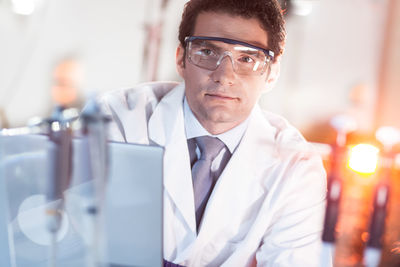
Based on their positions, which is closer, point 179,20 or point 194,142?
point 194,142

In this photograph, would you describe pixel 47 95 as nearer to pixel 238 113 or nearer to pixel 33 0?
pixel 33 0

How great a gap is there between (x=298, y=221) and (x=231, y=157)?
343mm

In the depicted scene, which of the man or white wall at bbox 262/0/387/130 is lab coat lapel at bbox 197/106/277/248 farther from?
white wall at bbox 262/0/387/130

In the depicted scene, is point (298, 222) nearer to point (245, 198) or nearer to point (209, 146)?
point (245, 198)

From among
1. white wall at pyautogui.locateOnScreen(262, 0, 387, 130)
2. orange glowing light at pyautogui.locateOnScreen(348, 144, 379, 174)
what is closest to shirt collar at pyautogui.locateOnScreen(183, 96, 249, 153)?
white wall at pyautogui.locateOnScreen(262, 0, 387, 130)

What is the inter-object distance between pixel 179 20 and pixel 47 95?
802 millimetres

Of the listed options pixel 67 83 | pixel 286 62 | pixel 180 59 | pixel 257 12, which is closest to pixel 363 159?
pixel 286 62

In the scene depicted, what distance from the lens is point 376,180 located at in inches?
43.6

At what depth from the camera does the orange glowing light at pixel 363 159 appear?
3.89 feet

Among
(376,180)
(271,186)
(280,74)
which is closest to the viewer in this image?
(376,180)

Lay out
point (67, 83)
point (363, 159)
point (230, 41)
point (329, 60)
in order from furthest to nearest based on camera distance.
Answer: point (67, 83)
point (329, 60)
point (230, 41)
point (363, 159)

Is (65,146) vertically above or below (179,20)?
below

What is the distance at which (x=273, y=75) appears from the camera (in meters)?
1.51

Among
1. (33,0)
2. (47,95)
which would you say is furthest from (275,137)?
(33,0)
